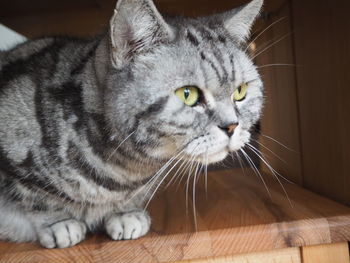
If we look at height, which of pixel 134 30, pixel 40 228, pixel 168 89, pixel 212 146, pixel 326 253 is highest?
pixel 134 30

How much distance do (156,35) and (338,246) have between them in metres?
0.49

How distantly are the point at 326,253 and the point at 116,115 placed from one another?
44 centimetres

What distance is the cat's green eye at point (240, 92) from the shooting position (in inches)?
32.2

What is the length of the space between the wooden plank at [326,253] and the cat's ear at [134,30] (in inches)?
17.9

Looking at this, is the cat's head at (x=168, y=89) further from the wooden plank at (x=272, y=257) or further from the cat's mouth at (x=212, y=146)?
the wooden plank at (x=272, y=257)

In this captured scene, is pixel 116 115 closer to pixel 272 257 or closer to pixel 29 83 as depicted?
pixel 29 83

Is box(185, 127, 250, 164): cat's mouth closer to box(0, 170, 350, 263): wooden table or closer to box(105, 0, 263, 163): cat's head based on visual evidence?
box(105, 0, 263, 163): cat's head

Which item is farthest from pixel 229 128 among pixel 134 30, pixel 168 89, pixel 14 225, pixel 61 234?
pixel 14 225

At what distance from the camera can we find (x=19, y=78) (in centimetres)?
87

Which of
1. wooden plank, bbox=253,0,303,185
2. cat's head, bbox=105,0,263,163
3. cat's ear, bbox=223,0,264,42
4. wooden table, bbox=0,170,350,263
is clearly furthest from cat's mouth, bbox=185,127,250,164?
wooden plank, bbox=253,0,303,185

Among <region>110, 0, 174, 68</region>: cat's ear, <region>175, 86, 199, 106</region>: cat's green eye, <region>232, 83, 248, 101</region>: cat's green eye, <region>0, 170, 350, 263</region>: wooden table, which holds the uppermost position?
<region>110, 0, 174, 68</region>: cat's ear

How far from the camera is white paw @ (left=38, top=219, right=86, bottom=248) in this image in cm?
79

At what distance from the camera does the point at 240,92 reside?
32.9 inches

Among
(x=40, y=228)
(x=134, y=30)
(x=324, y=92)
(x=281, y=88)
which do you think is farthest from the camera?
(x=281, y=88)
